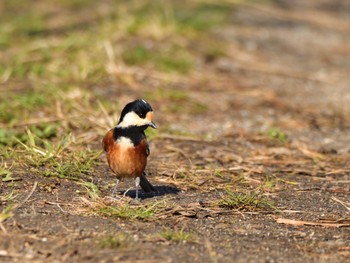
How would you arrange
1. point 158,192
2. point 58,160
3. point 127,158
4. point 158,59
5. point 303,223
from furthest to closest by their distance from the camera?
point 158,59 → point 58,160 → point 158,192 → point 127,158 → point 303,223

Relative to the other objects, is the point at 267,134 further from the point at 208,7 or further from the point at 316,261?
the point at 208,7

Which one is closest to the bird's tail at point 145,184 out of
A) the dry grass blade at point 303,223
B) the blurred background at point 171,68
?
the dry grass blade at point 303,223

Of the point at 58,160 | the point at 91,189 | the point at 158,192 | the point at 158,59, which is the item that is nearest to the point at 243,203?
the point at 158,192

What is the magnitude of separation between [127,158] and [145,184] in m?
0.40

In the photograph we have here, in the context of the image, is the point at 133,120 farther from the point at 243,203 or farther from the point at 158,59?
the point at 158,59

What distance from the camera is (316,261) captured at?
444 cm

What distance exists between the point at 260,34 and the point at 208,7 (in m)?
1.53

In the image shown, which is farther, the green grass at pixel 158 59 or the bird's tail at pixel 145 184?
the green grass at pixel 158 59

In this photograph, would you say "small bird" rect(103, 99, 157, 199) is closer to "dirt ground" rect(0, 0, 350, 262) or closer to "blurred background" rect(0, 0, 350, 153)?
"dirt ground" rect(0, 0, 350, 262)

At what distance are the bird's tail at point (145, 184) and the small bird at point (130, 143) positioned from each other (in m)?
0.17

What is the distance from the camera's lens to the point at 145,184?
5680 mm

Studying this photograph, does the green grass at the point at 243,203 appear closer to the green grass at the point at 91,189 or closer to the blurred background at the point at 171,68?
the green grass at the point at 91,189

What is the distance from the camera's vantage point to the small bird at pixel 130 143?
536cm

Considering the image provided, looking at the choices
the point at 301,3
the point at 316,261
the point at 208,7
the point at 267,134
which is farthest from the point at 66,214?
the point at 301,3
